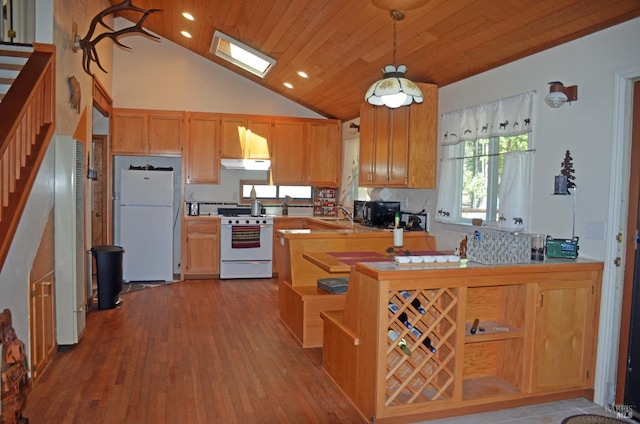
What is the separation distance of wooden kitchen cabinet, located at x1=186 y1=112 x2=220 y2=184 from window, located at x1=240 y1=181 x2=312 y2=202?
632mm

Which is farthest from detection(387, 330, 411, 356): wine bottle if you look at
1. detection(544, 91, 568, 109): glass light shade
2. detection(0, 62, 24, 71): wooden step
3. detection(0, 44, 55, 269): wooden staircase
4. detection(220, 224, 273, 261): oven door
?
detection(220, 224, 273, 261): oven door

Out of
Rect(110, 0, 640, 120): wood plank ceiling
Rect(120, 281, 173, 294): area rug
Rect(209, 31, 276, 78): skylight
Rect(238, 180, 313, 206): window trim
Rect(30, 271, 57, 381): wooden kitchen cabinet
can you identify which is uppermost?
Rect(209, 31, 276, 78): skylight

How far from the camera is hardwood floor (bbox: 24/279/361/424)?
9.36 ft

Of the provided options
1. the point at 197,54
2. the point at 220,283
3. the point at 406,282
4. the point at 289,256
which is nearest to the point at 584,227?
the point at 406,282

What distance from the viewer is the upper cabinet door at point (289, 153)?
735 centimetres

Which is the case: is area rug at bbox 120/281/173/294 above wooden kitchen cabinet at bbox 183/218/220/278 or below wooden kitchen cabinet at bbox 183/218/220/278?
below

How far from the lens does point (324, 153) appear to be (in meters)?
7.55

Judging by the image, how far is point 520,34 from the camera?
3.42 metres

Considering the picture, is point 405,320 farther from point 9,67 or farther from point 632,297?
point 9,67

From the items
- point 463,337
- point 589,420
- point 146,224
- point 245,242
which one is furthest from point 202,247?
point 589,420

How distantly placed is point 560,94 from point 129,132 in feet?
18.7

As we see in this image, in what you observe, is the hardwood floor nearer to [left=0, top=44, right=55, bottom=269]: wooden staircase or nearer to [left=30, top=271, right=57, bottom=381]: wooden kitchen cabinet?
[left=30, top=271, right=57, bottom=381]: wooden kitchen cabinet

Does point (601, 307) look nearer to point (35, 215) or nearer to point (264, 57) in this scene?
point (35, 215)

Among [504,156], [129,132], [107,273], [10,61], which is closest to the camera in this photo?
[504,156]
